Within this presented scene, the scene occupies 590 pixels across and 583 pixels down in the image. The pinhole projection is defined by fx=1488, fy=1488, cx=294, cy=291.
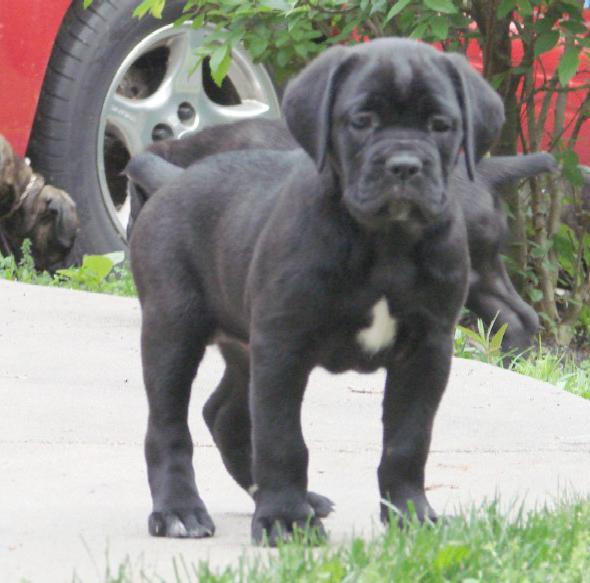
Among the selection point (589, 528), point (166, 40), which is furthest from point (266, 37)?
point (589, 528)

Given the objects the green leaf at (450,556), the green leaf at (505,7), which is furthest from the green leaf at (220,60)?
the green leaf at (450,556)

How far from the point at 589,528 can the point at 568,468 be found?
138cm

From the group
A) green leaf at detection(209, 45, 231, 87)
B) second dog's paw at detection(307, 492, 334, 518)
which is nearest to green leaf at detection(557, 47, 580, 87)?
green leaf at detection(209, 45, 231, 87)

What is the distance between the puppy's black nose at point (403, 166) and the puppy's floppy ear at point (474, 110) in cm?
33

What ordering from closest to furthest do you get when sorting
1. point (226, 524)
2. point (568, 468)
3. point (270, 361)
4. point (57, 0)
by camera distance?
point (270, 361), point (226, 524), point (568, 468), point (57, 0)

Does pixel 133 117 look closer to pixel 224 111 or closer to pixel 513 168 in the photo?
pixel 224 111

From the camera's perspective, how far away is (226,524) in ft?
13.9

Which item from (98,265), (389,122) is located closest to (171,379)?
(389,122)

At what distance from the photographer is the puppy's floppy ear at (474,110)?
3.91 metres

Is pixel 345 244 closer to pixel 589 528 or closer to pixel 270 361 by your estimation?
pixel 270 361

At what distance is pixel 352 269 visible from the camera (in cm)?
379

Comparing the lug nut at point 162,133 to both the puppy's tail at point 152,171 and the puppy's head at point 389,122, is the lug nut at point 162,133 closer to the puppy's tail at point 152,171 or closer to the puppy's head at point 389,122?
the puppy's tail at point 152,171

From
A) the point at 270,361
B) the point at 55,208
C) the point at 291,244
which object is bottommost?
the point at 55,208

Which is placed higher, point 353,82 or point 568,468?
point 353,82
